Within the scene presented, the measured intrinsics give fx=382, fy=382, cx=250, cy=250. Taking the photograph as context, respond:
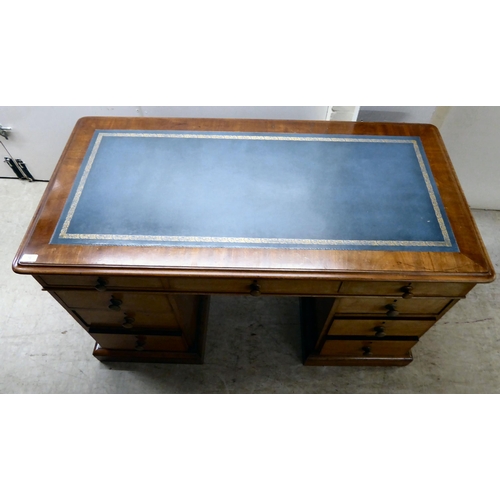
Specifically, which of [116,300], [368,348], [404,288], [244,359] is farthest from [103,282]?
[368,348]

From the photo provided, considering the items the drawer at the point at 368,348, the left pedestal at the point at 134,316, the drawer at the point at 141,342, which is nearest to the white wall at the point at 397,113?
the drawer at the point at 368,348

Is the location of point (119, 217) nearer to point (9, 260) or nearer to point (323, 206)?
point (323, 206)

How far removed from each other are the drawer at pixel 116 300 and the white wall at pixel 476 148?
5.02 ft

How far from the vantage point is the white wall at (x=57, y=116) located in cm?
179

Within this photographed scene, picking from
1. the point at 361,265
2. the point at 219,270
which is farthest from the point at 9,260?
the point at 361,265

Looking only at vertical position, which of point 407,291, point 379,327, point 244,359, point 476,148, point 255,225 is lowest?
point 244,359

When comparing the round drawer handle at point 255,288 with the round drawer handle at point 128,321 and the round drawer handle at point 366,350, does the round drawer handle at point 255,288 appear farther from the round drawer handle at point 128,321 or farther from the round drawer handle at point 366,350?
the round drawer handle at point 366,350

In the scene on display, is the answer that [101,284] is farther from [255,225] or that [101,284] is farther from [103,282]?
[255,225]

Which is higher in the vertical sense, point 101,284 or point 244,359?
point 101,284

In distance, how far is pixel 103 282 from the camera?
1.16 metres

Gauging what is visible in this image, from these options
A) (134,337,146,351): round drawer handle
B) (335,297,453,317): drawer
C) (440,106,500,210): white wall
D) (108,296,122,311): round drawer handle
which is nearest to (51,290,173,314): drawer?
(108,296,122,311): round drawer handle

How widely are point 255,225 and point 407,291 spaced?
499mm

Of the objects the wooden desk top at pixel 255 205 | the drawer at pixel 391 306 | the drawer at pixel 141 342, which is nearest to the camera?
the wooden desk top at pixel 255 205

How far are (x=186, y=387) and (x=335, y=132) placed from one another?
1.21 metres
